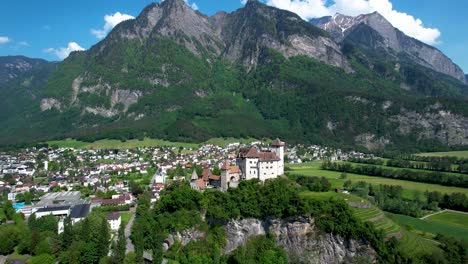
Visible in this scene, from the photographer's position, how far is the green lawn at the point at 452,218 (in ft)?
A: 260

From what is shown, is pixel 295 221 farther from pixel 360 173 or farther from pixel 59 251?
pixel 360 173

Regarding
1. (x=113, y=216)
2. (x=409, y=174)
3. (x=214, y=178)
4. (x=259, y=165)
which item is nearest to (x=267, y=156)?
(x=259, y=165)

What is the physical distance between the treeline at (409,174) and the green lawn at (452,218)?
938 inches

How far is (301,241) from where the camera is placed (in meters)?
65.2

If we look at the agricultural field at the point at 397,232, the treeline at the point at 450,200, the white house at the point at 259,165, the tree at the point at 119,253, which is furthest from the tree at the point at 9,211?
the treeline at the point at 450,200

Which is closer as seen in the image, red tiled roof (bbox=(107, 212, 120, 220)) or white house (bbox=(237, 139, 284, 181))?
white house (bbox=(237, 139, 284, 181))

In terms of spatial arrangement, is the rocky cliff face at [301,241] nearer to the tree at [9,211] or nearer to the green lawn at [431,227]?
the green lawn at [431,227]

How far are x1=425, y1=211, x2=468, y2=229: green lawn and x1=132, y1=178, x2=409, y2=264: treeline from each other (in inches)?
1139

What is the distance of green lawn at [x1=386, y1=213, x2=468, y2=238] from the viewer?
7234 centimetres

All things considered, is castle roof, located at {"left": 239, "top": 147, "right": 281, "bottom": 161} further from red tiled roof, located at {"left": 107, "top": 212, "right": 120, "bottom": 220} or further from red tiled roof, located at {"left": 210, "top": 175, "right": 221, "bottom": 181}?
red tiled roof, located at {"left": 107, "top": 212, "right": 120, "bottom": 220}

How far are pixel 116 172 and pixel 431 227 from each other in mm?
103617

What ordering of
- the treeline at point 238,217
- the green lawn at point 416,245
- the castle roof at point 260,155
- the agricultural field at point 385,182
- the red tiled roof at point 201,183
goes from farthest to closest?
the agricultural field at point 385,182 → the red tiled roof at point 201,183 → the castle roof at point 260,155 → the treeline at point 238,217 → the green lawn at point 416,245

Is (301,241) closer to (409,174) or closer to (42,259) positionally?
(42,259)

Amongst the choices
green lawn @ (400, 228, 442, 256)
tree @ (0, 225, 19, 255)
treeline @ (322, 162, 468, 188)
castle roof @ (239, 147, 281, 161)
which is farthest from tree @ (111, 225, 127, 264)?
treeline @ (322, 162, 468, 188)
